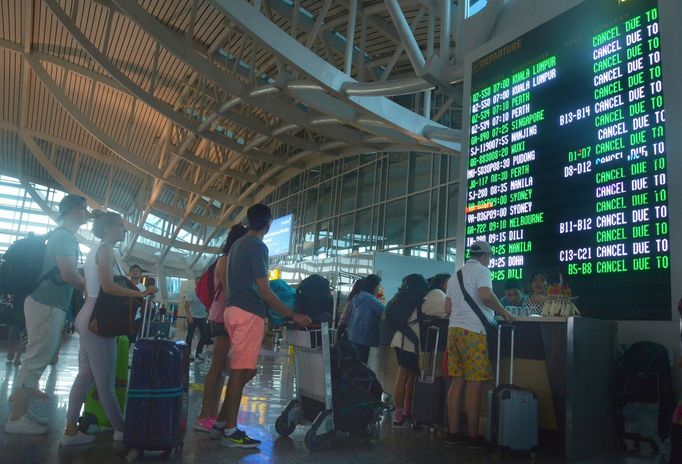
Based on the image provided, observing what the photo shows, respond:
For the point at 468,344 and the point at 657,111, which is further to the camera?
the point at 657,111

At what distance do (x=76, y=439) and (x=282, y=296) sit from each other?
1648 mm

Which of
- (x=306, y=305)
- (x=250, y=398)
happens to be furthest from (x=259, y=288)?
(x=250, y=398)

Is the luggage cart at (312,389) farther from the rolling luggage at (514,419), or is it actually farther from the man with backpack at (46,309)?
the man with backpack at (46,309)

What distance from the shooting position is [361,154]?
23750 mm

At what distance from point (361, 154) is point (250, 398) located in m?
18.5

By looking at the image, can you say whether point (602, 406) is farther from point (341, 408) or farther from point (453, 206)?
point (453, 206)

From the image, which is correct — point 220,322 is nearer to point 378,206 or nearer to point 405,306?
point 405,306

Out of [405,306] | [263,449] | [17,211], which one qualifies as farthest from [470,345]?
[17,211]

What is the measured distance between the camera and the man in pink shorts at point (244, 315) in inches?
150

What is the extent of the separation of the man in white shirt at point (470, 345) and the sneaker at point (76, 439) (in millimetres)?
2677

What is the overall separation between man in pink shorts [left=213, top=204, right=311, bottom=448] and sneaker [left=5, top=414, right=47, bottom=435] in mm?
1240

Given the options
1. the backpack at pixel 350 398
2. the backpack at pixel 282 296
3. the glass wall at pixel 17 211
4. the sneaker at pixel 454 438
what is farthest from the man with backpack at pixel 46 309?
the glass wall at pixel 17 211

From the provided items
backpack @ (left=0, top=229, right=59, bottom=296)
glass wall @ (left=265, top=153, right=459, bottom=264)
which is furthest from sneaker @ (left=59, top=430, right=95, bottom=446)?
glass wall @ (left=265, top=153, right=459, bottom=264)

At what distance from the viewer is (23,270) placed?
387cm
